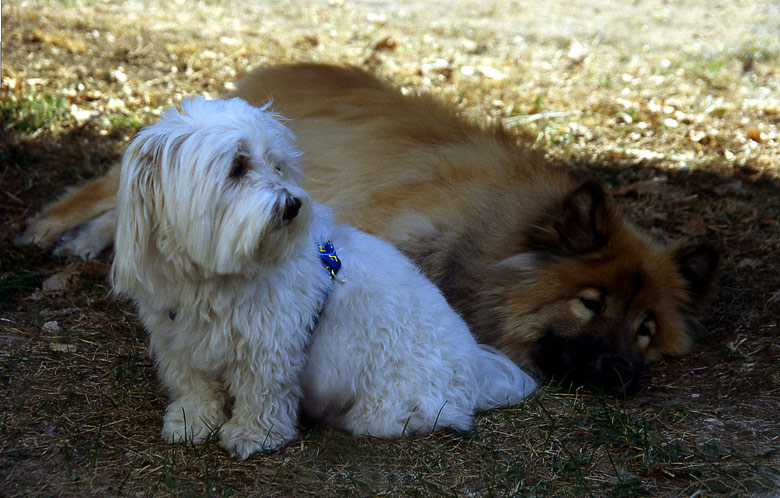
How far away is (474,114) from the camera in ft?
20.5

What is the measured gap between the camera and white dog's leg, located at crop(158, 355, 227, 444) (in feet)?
9.80

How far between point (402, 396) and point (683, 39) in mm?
8347

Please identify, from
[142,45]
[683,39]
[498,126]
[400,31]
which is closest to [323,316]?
[498,126]

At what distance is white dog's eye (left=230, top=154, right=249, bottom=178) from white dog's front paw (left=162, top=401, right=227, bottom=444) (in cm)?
105

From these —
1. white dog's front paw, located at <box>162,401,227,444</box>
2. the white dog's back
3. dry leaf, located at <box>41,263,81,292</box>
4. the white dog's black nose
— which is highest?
the white dog's black nose

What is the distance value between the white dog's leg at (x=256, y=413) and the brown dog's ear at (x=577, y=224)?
1.58 m

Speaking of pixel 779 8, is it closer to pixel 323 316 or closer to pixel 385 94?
pixel 385 94

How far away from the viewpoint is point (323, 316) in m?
3.03

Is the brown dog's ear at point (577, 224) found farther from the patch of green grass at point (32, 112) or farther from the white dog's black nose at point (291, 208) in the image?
the patch of green grass at point (32, 112)

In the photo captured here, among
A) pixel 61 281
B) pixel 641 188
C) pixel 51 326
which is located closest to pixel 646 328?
pixel 641 188

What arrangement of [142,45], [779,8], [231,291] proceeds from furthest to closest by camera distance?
[779,8], [142,45], [231,291]

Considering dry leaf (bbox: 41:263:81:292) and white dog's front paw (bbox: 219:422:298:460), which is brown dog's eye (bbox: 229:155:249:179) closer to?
white dog's front paw (bbox: 219:422:298:460)

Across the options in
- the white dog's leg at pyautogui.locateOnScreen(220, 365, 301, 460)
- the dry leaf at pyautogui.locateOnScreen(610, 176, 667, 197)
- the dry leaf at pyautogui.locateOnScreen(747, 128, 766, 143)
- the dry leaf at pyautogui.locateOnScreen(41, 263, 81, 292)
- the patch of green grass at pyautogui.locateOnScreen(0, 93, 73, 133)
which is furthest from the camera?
the dry leaf at pyautogui.locateOnScreen(747, 128, 766, 143)

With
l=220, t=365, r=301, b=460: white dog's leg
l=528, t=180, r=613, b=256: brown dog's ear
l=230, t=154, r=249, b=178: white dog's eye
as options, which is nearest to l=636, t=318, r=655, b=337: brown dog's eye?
l=528, t=180, r=613, b=256: brown dog's ear
